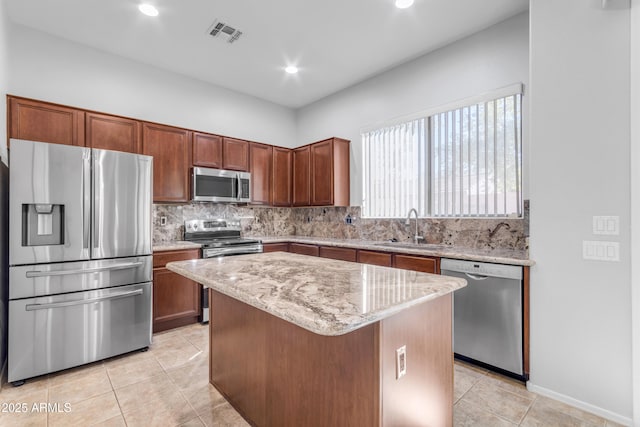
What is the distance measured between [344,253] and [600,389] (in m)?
2.32

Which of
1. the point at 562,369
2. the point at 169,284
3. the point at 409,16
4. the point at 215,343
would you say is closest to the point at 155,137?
the point at 169,284

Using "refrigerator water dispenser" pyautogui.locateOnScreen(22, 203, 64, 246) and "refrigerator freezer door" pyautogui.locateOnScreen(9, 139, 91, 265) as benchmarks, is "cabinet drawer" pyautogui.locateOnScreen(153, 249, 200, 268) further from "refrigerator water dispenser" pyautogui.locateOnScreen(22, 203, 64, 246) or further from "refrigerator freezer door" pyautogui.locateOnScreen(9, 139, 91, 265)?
"refrigerator water dispenser" pyautogui.locateOnScreen(22, 203, 64, 246)

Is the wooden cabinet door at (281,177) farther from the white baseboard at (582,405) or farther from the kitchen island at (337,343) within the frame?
the white baseboard at (582,405)

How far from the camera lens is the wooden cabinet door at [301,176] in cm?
464

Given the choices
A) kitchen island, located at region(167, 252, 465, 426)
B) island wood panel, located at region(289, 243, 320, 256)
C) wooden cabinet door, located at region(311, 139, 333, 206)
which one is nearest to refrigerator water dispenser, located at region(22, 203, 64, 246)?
kitchen island, located at region(167, 252, 465, 426)

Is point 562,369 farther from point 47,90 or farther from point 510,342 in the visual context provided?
point 47,90

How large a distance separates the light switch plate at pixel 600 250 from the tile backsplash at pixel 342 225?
0.76m

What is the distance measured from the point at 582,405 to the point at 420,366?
1539mm

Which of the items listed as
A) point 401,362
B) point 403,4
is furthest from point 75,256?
point 403,4

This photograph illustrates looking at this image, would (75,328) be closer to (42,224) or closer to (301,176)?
(42,224)

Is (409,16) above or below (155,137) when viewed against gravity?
above

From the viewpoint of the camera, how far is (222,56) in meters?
3.58

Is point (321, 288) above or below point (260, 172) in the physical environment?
below

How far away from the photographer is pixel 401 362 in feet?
3.96
